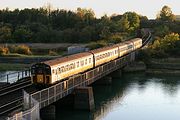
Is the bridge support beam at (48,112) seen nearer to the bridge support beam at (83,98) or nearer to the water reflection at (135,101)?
the water reflection at (135,101)

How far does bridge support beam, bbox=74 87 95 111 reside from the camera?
135ft

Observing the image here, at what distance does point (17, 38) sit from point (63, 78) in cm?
9778

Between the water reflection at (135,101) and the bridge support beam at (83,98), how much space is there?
0.55 metres

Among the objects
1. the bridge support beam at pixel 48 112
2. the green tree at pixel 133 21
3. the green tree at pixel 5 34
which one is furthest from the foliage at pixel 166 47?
the green tree at pixel 5 34

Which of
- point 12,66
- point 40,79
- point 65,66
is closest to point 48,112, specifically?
point 40,79

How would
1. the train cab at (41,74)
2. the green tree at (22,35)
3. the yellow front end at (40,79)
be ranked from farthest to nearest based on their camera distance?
the green tree at (22,35) → the yellow front end at (40,79) → the train cab at (41,74)

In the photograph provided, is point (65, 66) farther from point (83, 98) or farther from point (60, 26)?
point (60, 26)

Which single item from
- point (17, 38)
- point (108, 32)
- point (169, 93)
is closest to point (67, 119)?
point (169, 93)

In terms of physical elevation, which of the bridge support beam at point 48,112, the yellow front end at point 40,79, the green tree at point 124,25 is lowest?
the bridge support beam at point 48,112

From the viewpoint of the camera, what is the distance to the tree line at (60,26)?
13338cm

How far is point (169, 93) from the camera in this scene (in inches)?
2229

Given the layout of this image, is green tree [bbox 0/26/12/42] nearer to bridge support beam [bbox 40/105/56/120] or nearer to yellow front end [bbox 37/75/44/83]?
yellow front end [bbox 37/75/44/83]

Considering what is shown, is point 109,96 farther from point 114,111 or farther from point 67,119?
point 67,119

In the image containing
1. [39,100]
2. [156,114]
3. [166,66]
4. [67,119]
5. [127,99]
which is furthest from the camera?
[166,66]
